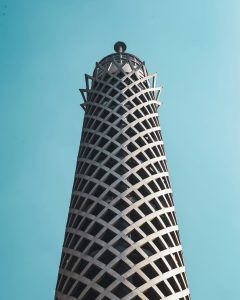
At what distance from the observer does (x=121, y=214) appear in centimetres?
3138

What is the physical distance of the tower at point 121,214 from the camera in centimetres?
2838

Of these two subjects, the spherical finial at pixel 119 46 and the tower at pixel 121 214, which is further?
the spherical finial at pixel 119 46

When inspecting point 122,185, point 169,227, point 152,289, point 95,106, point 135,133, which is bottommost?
point 152,289

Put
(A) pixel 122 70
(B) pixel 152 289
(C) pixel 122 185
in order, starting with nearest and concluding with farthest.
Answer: (B) pixel 152 289 < (C) pixel 122 185 < (A) pixel 122 70

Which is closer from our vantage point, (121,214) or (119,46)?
(121,214)

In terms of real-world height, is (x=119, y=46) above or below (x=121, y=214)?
above

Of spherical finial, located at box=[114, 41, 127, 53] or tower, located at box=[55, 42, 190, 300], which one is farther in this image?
spherical finial, located at box=[114, 41, 127, 53]

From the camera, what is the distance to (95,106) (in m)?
45.0

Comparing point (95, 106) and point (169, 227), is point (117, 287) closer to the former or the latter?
point (169, 227)

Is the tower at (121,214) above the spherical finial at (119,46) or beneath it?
beneath

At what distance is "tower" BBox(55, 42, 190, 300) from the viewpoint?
2838 cm

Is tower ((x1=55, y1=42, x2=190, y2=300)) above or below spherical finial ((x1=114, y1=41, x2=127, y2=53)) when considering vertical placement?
below

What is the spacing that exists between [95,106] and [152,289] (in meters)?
23.5

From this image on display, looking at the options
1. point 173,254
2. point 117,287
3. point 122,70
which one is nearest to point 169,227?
point 173,254
